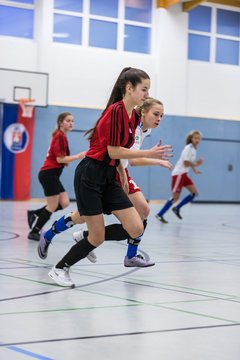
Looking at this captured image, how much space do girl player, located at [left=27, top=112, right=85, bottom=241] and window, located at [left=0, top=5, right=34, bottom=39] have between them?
41.0 feet

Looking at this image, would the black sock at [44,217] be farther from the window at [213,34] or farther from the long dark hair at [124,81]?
the window at [213,34]

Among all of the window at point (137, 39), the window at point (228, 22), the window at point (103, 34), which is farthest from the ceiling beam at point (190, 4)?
the window at point (103, 34)

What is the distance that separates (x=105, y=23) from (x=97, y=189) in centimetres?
1743

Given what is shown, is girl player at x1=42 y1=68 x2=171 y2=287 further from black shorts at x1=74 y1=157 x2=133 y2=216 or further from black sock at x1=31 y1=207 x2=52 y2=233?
black sock at x1=31 y1=207 x2=52 y2=233

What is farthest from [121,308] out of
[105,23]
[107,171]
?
[105,23]

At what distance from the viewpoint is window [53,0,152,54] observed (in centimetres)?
2120

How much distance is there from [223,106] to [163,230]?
13570 mm

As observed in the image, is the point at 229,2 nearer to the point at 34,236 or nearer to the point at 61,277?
the point at 34,236

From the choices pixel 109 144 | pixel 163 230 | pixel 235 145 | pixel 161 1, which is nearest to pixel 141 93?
pixel 109 144

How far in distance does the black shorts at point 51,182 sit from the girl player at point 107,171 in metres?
3.50

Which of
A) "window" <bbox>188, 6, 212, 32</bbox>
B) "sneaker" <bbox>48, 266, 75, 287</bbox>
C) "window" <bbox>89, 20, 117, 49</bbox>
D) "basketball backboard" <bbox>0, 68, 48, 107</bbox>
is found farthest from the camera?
"window" <bbox>188, 6, 212, 32</bbox>

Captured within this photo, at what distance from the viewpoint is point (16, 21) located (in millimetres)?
20609

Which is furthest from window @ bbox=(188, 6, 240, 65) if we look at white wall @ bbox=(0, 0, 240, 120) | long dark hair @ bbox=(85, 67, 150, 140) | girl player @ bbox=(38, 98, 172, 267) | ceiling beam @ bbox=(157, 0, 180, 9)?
long dark hair @ bbox=(85, 67, 150, 140)

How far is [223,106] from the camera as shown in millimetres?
24188
